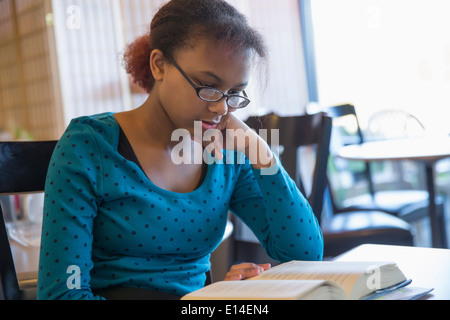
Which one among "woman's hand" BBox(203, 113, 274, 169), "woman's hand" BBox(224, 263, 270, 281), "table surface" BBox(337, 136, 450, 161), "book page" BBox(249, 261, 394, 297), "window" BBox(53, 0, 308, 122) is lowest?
"woman's hand" BBox(224, 263, 270, 281)

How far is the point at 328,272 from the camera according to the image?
673 millimetres

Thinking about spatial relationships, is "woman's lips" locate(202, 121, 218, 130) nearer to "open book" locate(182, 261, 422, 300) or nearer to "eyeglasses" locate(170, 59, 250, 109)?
"eyeglasses" locate(170, 59, 250, 109)

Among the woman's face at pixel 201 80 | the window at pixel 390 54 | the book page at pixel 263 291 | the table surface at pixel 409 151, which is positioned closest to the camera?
the book page at pixel 263 291

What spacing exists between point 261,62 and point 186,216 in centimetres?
37

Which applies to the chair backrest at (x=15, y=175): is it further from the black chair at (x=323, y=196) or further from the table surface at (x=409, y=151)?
the table surface at (x=409, y=151)

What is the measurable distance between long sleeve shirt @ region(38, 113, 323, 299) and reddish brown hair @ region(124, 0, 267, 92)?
0.20m

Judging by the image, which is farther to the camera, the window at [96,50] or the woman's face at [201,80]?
the window at [96,50]

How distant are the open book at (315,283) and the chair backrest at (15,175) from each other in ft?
1.81

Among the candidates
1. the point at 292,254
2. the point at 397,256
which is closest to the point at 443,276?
the point at 397,256

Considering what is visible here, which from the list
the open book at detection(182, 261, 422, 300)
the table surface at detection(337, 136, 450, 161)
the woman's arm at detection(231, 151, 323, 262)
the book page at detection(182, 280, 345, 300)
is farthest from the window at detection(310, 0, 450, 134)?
the book page at detection(182, 280, 345, 300)

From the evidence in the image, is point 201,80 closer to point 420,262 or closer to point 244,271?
point 244,271

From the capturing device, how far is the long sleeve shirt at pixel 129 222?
→ 0.81 metres

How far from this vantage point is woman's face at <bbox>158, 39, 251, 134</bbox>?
92 cm

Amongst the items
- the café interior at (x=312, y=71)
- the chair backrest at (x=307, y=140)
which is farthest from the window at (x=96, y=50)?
the chair backrest at (x=307, y=140)
